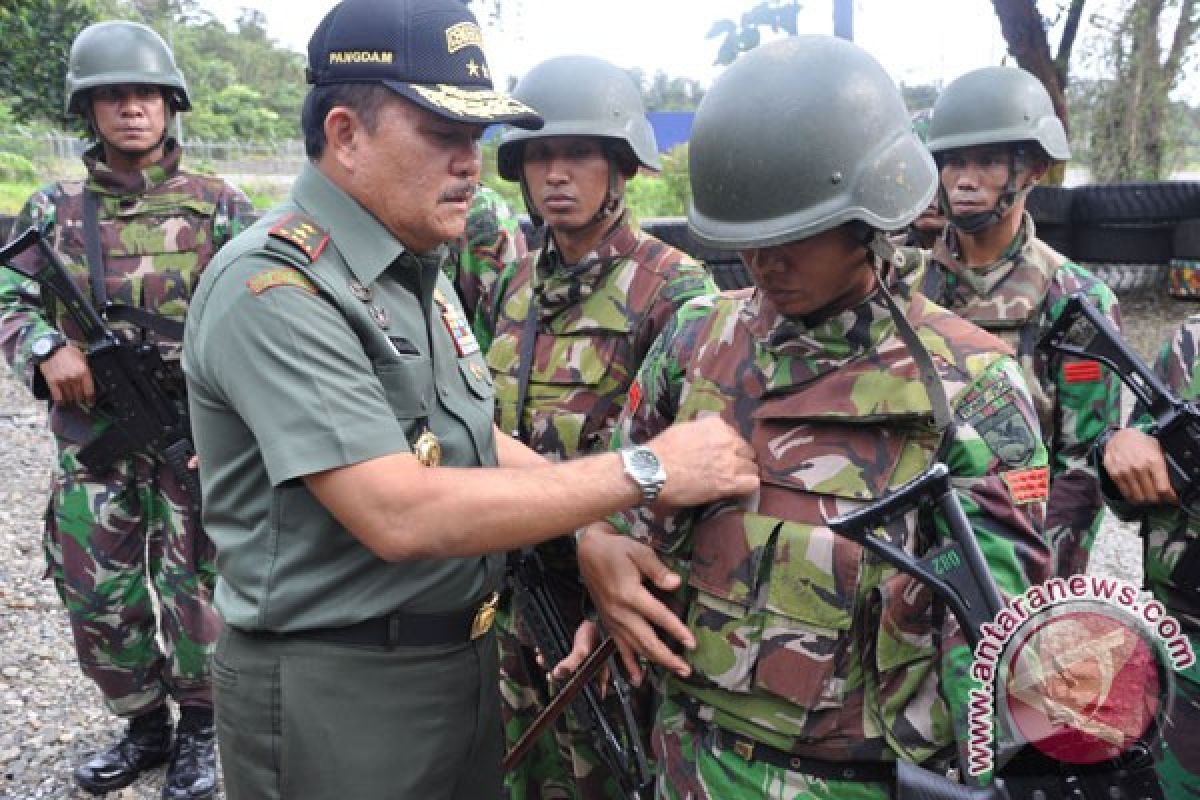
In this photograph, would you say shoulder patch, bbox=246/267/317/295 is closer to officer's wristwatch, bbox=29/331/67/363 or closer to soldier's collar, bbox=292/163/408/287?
soldier's collar, bbox=292/163/408/287

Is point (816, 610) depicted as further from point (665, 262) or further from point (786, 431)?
point (665, 262)

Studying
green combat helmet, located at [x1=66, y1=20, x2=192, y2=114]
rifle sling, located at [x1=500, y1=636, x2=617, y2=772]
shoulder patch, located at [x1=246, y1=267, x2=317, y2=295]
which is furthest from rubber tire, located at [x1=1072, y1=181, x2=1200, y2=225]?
shoulder patch, located at [x1=246, y1=267, x2=317, y2=295]

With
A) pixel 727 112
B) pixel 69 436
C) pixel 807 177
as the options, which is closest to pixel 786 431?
pixel 807 177

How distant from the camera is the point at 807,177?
167cm

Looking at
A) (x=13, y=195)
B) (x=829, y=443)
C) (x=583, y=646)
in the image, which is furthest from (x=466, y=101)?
(x=13, y=195)

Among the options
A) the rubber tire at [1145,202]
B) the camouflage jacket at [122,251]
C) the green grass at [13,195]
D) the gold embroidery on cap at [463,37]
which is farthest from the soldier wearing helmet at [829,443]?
the green grass at [13,195]

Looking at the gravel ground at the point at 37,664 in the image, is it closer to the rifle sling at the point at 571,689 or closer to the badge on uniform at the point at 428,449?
the rifle sling at the point at 571,689

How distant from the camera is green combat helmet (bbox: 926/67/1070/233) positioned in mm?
3607

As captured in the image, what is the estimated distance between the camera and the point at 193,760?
144 inches

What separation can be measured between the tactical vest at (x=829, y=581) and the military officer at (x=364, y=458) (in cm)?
10

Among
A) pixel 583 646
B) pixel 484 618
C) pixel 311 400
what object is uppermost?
pixel 311 400

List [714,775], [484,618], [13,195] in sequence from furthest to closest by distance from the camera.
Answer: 1. [13,195]
2. [484,618]
3. [714,775]

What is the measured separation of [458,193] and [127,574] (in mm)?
2447

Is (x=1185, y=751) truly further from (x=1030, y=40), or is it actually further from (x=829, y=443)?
(x=1030, y=40)
